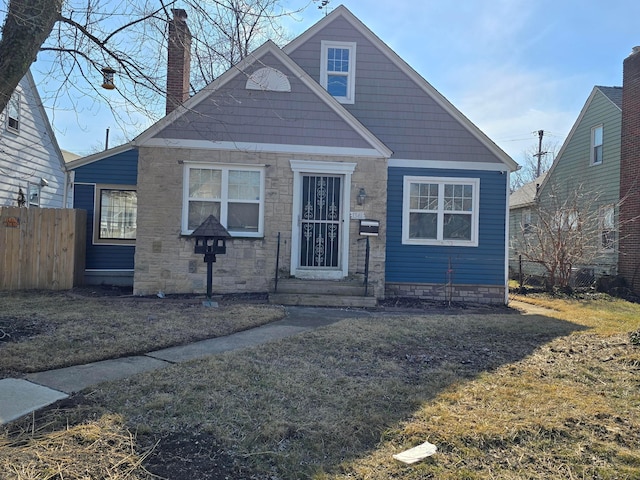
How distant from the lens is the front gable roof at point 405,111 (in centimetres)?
1042

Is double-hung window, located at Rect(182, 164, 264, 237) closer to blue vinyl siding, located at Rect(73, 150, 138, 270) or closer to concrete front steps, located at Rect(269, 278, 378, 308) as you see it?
concrete front steps, located at Rect(269, 278, 378, 308)

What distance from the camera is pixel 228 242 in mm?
9531

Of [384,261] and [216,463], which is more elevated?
[384,261]

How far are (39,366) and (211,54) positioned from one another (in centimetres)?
510

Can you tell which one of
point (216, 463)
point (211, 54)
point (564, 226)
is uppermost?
point (211, 54)

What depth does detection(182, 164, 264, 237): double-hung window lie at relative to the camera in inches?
376

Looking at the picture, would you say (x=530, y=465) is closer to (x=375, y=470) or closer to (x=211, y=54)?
(x=375, y=470)

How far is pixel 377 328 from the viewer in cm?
642

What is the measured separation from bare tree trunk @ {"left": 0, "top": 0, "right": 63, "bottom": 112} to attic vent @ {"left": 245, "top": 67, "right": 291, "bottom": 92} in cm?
502

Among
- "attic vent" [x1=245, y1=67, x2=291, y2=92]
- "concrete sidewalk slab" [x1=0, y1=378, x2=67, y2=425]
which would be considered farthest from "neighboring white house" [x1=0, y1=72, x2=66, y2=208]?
"concrete sidewalk slab" [x1=0, y1=378, x2=67, y2=425]

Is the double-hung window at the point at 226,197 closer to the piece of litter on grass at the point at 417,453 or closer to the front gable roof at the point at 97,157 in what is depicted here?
the front gable roof at the point at 97,157

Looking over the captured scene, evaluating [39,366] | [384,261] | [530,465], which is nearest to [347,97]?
[384,261]

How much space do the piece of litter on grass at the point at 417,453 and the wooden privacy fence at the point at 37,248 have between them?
9.46 metres

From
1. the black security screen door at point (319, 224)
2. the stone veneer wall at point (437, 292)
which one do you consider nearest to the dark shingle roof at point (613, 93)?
the stone veneer wall at point (437, 292)
